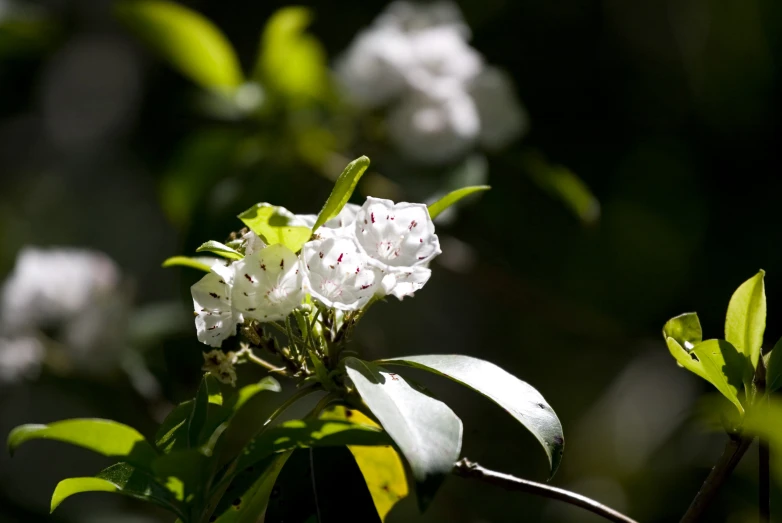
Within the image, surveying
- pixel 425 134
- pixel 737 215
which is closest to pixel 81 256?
pixel 425 134

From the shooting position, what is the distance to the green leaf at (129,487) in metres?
0.81

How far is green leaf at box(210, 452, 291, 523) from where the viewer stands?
910 mm

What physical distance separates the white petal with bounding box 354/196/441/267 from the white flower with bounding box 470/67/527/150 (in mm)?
1049

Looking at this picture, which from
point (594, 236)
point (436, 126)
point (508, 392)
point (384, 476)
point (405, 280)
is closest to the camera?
point (508, 392)

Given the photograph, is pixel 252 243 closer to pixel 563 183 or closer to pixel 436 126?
pixel 436 126

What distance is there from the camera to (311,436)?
31.1 inches

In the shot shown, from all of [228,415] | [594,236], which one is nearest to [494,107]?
[594,236]

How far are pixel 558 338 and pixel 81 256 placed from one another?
1674 mm

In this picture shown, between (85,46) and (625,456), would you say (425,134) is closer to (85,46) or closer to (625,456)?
(625,456)

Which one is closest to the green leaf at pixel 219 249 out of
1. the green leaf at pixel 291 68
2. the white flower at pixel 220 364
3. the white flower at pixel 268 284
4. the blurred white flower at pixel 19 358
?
the white flower at pixel 268 284

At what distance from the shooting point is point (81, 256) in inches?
89.2

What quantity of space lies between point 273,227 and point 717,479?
0.52 meters

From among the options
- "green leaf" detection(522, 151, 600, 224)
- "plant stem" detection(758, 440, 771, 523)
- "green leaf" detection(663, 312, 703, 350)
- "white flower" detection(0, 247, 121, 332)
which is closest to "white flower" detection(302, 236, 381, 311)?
"green leaf" detection(663, 312, 703, 350)

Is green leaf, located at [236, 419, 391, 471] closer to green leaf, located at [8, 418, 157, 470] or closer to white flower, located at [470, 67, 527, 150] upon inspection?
green leaf, located at [8, 418, 157, 470]
